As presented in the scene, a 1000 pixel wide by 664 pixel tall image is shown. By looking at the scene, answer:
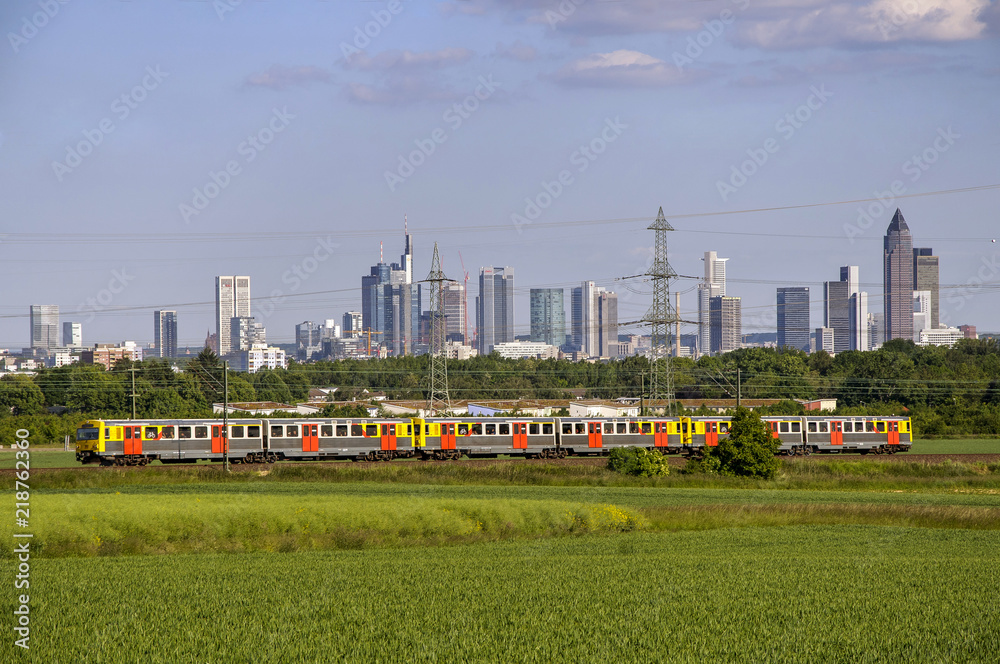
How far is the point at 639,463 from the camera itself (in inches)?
1817

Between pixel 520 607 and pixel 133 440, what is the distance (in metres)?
39.7

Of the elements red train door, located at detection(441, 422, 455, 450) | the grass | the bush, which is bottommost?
the bush

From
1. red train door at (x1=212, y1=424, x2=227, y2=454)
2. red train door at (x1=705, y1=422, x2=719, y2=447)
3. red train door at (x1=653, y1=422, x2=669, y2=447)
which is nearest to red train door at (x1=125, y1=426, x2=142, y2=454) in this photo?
red train door at (x1=212, y1=424, x2=227, y2=454)

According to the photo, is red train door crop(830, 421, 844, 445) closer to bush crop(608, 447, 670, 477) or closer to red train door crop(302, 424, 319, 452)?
bush crop(608, 447, 670, 477)

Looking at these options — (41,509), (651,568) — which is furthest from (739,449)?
(41,509)

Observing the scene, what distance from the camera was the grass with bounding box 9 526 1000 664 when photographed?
12.4m

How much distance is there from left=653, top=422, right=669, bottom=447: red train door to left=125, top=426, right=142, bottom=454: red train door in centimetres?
3095

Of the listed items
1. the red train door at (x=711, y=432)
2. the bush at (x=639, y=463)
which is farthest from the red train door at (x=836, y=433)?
the bush at (x=639, y=463)

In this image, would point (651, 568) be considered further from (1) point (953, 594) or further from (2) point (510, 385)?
(2) point (510, 385)

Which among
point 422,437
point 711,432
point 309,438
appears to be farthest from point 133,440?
point 711,432

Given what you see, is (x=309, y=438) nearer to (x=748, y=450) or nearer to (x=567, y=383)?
(x=748, y=450)

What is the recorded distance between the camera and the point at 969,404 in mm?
93438

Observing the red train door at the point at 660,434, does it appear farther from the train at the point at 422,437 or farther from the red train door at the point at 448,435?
the red train door at the point at 448,435

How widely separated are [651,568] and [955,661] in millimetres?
7934
